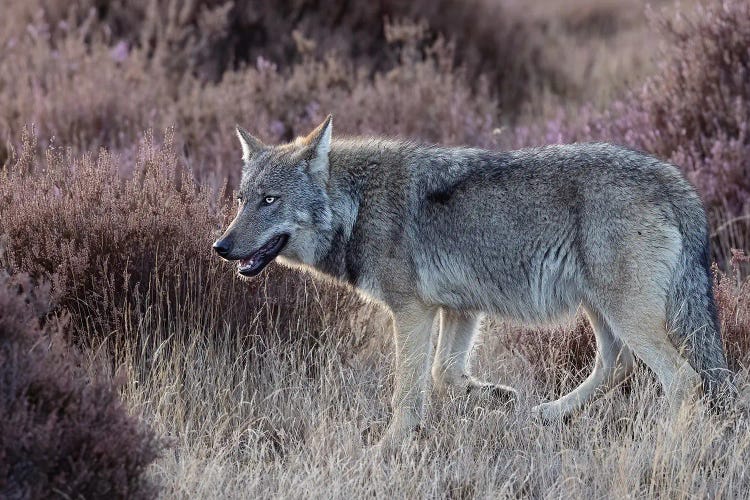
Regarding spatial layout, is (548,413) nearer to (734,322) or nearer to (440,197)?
(440,197)

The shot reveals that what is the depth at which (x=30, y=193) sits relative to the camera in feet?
18.5

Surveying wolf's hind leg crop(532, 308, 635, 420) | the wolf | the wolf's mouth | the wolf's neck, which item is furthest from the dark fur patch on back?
wolf's hind leg crop(532, 308, 635, 420)

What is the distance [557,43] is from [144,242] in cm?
1138

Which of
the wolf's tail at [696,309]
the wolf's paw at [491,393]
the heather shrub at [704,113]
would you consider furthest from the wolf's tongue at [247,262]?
the heather shrub at [704,113]

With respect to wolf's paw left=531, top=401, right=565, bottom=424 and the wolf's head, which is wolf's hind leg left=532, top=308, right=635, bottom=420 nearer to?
wolf's paw left=531, top=401, right=565, bottom=424

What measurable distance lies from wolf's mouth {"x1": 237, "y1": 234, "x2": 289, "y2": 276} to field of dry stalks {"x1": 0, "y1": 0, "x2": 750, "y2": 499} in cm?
46

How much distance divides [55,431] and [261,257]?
1.89 metres

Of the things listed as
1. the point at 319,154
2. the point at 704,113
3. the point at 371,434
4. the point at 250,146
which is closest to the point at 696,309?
the point at 371,434

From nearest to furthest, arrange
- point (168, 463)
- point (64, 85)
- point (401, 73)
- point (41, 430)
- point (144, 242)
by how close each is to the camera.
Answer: point (41, 430) < point (168, 463) < point (144, 242) < point (64, 85) < point (401, 73)

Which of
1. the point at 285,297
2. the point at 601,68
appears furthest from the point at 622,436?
the point at 601,68

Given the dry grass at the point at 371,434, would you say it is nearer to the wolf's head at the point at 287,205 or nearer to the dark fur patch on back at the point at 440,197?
the wolf's head at the point at 287,205

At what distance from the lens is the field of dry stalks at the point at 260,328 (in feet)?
12.9

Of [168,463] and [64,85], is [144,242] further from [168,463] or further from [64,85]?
[64,85]

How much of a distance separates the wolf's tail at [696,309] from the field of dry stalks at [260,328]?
169 millimetres
